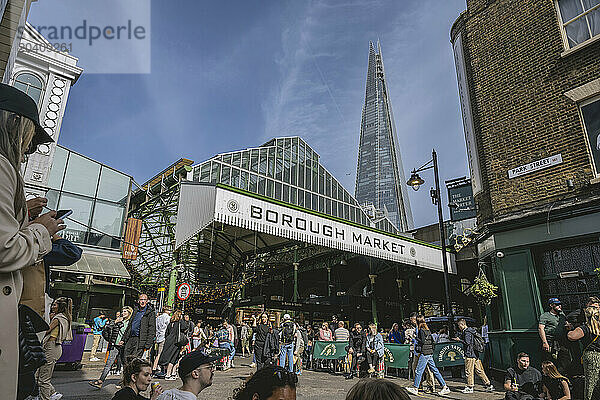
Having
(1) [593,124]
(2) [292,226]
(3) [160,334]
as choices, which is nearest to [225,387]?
(3) [160,334]

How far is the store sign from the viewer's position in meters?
11.3

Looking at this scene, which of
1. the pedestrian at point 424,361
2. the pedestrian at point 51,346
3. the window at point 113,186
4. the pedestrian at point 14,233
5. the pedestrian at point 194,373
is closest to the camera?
the pedestrian at point 14,233

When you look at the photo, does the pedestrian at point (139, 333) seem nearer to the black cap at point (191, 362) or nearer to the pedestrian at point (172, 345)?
the pedestrian at point (172, 345)

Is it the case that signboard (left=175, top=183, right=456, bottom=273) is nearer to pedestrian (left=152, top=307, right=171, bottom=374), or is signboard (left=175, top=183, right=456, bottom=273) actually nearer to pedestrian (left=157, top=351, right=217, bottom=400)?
pedestrian (left=152, top=307, right=171, bottom=374)

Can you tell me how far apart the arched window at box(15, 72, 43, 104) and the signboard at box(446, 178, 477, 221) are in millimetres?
21296

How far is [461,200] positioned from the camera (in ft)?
48.1

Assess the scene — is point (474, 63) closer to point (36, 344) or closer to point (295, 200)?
point (36, 344)

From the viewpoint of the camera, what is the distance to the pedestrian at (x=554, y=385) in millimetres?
6000

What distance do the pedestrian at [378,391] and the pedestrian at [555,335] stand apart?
26.8ft

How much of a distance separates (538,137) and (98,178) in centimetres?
2348

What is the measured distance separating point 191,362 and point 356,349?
36.3ft

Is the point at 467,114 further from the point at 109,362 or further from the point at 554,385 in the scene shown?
the point at 109,362

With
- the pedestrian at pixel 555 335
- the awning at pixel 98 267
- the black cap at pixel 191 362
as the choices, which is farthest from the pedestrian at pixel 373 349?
the awning at pixel 98 267

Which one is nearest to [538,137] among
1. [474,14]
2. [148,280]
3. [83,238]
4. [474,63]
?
[474,63]
